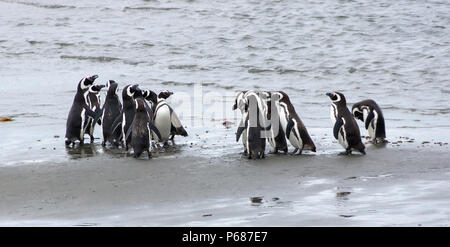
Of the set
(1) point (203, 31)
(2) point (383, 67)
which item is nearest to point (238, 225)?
(2) point (383, 67)

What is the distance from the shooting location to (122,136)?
9656 mm

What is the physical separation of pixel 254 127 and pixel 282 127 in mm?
537

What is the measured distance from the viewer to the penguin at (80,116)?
970 cm

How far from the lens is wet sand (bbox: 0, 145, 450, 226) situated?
6.20 meters

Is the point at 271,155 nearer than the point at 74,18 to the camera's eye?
Yes

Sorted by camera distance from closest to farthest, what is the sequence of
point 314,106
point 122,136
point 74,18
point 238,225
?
point 238,225 → point 122,136 → point 314,106 → point 74,18

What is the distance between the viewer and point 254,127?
29.5 feet

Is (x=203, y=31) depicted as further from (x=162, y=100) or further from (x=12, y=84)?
(x=162, y=100)

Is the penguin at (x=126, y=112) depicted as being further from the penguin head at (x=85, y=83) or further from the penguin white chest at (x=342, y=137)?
the penguin white chest at (x=342, y=137)

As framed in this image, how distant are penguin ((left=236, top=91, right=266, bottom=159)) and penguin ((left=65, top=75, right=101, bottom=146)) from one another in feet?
6.68

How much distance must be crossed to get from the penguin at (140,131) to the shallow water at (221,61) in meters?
0.36

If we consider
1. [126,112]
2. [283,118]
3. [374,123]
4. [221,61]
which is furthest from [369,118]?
[221,61]

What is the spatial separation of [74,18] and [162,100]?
15758mm

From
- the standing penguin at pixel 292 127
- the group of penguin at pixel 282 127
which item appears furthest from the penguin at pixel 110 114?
the standing penguin at pixel 292 127
